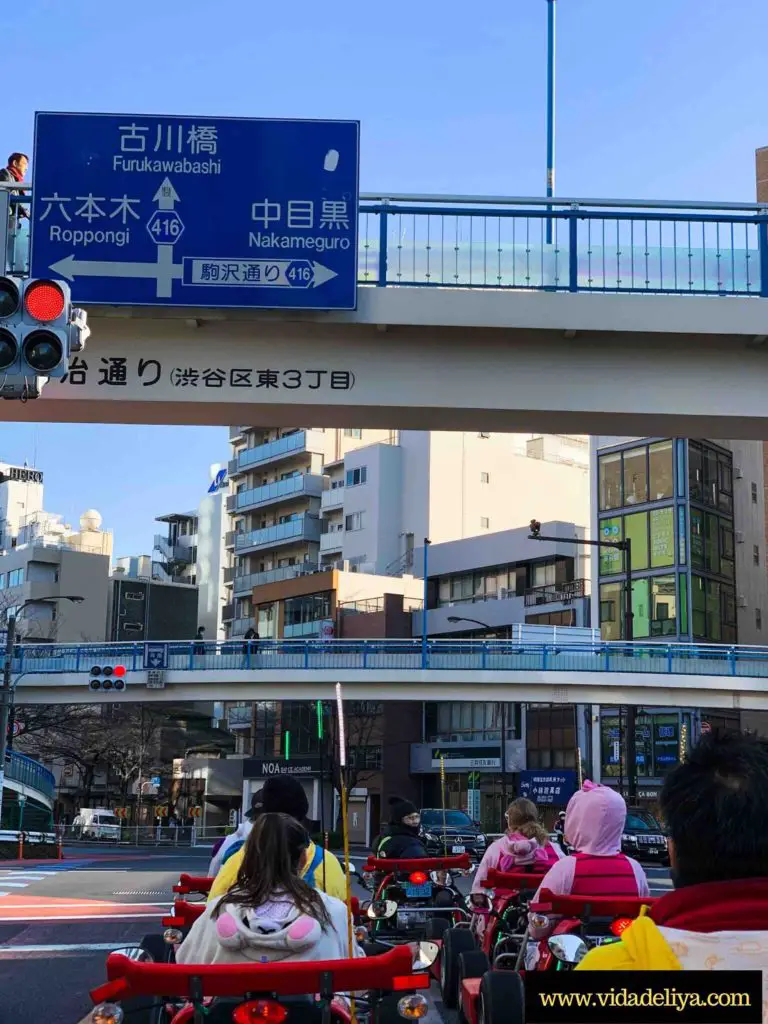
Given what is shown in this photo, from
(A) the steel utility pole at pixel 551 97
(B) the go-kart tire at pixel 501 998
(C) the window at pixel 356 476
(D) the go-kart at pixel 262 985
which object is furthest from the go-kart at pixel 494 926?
(C) the window at pixel 356 476

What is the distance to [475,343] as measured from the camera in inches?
605

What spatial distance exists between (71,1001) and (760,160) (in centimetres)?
3948

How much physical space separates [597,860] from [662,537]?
179 feet

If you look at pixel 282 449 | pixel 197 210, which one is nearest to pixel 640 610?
pixel 282 449

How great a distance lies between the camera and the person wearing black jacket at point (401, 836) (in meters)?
11.0

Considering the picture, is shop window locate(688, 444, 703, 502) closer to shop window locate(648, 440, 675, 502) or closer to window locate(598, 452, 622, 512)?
shop window locate(648, 440, 675, 502)

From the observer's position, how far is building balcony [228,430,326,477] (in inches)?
3356

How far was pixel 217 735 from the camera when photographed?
85812 millimetres

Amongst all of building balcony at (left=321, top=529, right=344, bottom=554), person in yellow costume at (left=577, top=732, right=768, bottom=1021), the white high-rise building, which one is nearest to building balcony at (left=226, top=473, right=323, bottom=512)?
the white high-rise building

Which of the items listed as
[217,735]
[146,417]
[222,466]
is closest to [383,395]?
[146,417]

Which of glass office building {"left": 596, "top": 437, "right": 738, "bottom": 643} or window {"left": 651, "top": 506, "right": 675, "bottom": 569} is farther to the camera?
window {"left": 651, "top": 506, "right": 675, "bottom": 569}

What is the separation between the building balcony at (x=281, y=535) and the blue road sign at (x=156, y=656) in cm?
3890

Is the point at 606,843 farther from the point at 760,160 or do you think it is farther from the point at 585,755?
the point at 585,755

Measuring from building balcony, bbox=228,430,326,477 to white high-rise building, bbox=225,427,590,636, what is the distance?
0.06m
